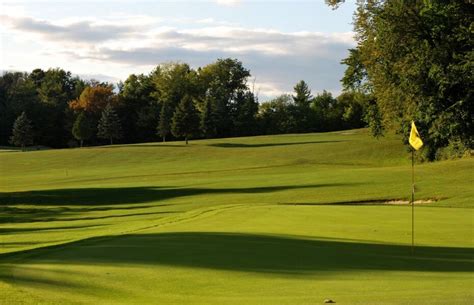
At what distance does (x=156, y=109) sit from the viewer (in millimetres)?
→ 112562

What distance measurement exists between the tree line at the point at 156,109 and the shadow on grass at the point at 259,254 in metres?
81.3

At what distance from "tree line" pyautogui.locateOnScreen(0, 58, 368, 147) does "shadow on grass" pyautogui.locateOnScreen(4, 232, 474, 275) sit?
81345mm

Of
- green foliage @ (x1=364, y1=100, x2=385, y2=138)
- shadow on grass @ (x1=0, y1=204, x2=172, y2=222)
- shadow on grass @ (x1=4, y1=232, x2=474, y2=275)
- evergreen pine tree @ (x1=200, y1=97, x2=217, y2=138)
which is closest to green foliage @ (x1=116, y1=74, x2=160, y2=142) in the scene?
evergreen pine tree @ (x1=200, y1=97, x2=217, y2=138)

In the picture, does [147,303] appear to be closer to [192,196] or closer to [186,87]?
[192,196]

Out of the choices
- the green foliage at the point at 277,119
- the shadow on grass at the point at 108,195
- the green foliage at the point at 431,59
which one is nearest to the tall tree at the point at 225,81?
the green foliage at the point at 277,119

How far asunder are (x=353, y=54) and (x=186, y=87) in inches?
3045

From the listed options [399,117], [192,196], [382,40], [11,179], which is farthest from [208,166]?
[382,40]

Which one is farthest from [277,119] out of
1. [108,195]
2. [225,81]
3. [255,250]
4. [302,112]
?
[255,250]

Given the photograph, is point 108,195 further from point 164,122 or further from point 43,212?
point 164,122

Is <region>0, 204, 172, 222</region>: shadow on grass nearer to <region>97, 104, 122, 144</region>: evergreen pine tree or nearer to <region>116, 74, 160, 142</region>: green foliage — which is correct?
<region>97, 104, 122, 144</region>: evergreen pine tree

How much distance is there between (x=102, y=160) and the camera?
71.0 metres

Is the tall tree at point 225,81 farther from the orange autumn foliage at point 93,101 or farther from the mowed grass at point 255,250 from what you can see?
the mowed grass at point 255,250

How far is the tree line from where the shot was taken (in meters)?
→ 105

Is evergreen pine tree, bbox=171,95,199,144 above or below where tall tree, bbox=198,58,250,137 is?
below
